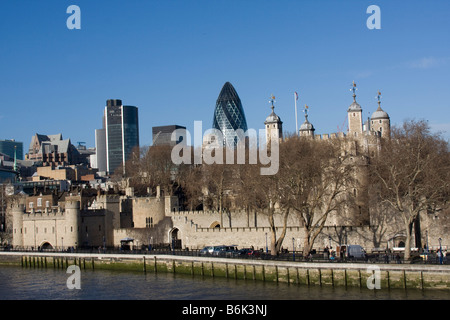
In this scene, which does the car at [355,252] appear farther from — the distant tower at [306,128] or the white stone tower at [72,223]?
the distant tower at [306,128]

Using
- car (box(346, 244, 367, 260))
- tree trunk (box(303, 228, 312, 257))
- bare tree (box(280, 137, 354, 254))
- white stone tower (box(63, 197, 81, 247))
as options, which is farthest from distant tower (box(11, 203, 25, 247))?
car (box(346, 244, 367, 260))

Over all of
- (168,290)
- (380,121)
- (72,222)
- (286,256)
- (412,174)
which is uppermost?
(380,121)

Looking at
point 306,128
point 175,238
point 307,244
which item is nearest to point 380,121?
point 306,128

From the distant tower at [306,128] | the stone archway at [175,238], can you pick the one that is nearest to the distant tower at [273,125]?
the distant tower at [306,128]

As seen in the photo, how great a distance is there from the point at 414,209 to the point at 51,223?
4070 centimetres

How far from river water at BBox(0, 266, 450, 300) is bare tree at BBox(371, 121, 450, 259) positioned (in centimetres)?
753

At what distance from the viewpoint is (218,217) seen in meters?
71.8

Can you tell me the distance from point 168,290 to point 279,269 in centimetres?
850

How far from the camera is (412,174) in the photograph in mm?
52562

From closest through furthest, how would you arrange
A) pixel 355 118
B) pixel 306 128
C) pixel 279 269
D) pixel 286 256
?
1. pixel 279 269
2. pixel 286 256
3. pixel 355 118
4. pixel 306 128

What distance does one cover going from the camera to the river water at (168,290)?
4228 centimetres

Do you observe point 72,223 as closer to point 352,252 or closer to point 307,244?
point 307,244

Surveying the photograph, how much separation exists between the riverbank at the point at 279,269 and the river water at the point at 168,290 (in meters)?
0.71
